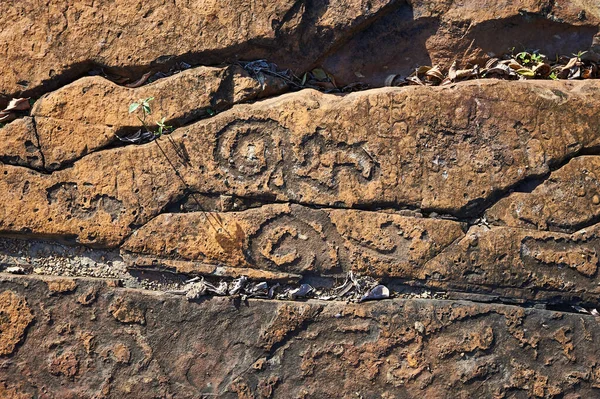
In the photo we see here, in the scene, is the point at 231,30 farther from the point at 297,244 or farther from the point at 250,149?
the point at 297,244

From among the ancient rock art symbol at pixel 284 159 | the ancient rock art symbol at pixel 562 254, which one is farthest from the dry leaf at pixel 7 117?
the ancient rock art symbol at pixel 562 254

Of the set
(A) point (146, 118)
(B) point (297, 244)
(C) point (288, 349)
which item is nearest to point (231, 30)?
(A) point (146, 118)

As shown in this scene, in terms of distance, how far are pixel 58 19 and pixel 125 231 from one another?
1.05 metres

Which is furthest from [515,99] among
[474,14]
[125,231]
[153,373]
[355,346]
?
[153,373]

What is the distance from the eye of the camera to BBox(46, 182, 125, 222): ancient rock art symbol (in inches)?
108

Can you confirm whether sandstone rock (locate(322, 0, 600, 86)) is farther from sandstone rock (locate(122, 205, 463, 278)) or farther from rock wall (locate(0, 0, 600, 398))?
sandstone rock (locate(122, 205, 463, 278))

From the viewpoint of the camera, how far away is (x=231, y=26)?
2803 millimetres

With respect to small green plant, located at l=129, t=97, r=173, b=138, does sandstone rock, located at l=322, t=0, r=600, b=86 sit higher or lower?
higher

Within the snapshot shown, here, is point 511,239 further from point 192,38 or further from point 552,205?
point 192,38

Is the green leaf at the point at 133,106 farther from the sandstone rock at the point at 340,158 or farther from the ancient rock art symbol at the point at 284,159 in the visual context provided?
the ancient rock art symbol at the point at 284,159

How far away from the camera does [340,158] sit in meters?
2.70

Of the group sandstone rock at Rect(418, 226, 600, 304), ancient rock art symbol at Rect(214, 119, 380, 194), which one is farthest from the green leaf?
sandstone rock at Rect(418, 226, 600, 304)

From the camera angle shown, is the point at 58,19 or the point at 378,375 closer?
the point at 378,375

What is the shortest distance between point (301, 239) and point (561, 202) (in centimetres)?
115
